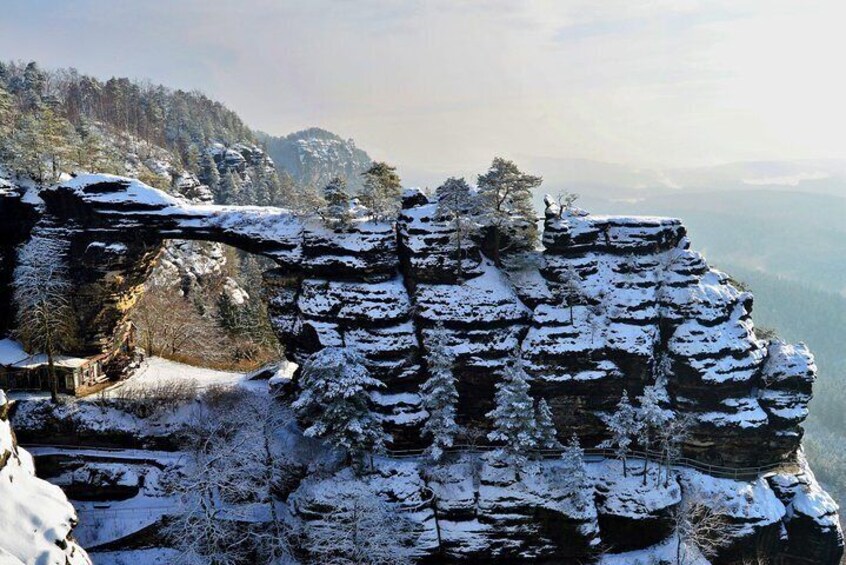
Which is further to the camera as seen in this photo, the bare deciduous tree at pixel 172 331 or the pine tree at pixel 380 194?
the bare deciduous tree at pixel 172 331

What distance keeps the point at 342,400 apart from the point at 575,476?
13.7 m

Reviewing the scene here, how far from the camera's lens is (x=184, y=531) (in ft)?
88.9

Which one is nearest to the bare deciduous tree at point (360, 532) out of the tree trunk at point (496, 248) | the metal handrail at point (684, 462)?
the metal handrail at point (684, 462)

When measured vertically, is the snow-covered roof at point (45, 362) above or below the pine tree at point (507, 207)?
below

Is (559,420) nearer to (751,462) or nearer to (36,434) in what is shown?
(751,462)

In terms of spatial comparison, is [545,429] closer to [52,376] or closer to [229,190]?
[52,376]

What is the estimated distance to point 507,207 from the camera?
3584 cm

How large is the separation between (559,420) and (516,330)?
6280mm

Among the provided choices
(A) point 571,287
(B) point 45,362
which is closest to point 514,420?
(A) point 571,287

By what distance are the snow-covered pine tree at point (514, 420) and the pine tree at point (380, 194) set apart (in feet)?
43.2

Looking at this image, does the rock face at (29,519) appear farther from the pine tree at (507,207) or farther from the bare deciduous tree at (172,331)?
the bare deciduous tree at (172,331)

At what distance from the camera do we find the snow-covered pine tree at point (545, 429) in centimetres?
3086

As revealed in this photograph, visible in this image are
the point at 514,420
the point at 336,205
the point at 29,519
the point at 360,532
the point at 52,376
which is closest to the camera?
the point at 29,519

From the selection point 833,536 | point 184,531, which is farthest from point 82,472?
point 833,536
